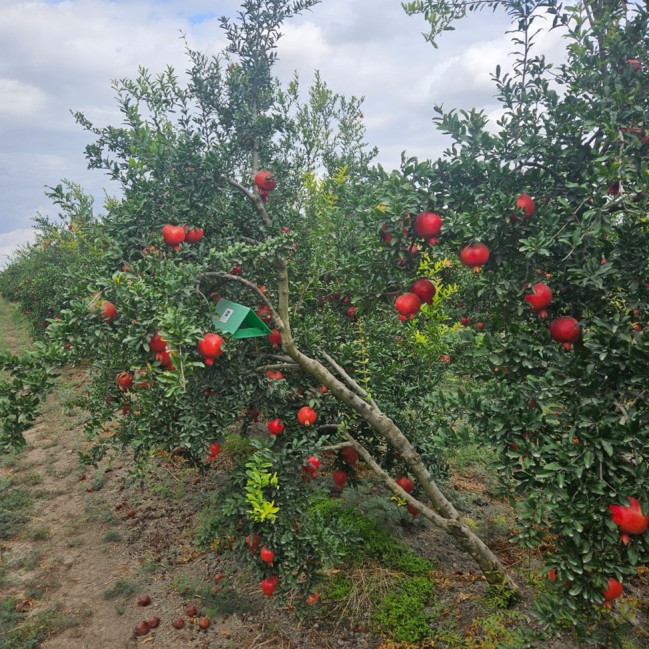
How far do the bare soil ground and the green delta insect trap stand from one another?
1.72 meters

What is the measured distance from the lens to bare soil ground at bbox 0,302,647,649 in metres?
3.88

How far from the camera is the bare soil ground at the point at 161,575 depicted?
3877 millimetres

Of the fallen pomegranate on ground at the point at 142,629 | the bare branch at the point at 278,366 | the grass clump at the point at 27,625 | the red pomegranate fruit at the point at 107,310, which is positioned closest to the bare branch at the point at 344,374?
the bare branch at the point at 278,366

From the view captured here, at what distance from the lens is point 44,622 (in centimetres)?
421

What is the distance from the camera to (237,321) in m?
2.94

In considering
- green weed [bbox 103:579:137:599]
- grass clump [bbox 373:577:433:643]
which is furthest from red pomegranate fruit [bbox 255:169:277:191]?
green weed [bbox 103:579:137:599]

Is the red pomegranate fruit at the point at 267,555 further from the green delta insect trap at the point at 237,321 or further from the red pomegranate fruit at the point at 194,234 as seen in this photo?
the red pomegranate fruit at the point at 194,234

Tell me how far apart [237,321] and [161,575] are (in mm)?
3482

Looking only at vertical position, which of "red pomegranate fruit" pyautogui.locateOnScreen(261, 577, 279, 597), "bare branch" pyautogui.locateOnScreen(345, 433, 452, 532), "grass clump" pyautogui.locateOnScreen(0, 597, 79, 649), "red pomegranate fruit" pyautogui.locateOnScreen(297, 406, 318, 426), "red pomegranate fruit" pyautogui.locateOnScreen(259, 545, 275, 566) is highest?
"red pomegranate fruit" pyautogui.locateOnScreen(297, 406, 318, 426)

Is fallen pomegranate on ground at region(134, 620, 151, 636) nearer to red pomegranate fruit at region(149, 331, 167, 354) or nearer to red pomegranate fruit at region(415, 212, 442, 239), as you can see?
red pomegranate fruit at region(149, 331, 167, 354)

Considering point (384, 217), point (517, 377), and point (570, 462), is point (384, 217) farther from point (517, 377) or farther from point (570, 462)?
point (570, 462)

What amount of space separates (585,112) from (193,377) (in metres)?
2.82

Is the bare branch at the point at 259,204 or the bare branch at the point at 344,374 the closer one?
the bare branch at the point at 344,374

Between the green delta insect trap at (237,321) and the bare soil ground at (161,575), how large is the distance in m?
1.72
